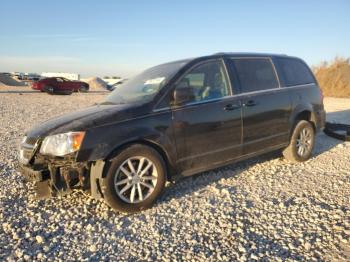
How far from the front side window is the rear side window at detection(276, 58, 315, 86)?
1576 mm

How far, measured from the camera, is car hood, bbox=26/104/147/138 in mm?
4062

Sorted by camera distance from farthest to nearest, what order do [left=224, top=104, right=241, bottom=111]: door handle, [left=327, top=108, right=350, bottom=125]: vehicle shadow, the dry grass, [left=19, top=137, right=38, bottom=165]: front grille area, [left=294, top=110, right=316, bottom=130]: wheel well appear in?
the dry grass
[left=327, top=108, right=350, bottom=125]: vehicle shadow
[left=294, top=110, right=316, bottom=130]: wheel well
[left=224, top=104, right=241, bottom=111]: door handle
[left=19, top=137, right=38, bottom=165]: front grille area

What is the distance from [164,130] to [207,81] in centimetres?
112

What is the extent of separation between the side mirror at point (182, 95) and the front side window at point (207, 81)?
7cm

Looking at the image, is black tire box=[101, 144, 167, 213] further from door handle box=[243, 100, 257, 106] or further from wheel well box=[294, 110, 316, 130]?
wheel well box=[294, 110, 316, 130]

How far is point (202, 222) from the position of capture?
388cm

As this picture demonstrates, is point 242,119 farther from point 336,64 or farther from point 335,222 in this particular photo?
point 336,64

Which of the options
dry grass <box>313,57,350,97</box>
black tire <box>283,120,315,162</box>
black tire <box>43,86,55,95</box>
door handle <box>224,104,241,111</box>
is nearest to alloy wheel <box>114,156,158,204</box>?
door handle <box>224,104,241,111</box>

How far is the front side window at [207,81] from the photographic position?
4.79 m

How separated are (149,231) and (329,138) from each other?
6.25m

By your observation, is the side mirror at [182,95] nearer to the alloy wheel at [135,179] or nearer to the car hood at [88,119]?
the car hood at [88,119]

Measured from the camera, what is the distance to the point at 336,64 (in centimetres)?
2658

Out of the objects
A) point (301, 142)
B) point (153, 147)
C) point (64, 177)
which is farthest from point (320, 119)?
point (64, 177)

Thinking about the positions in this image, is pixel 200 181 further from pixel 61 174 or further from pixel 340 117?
pixel 340 117
